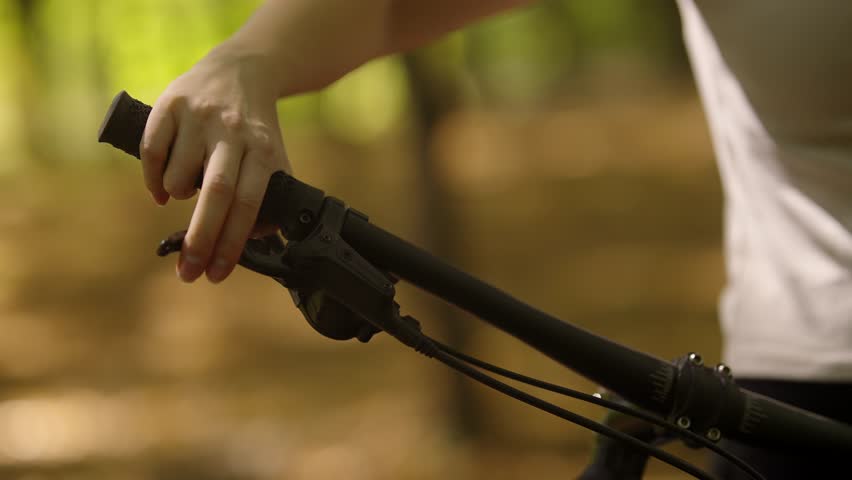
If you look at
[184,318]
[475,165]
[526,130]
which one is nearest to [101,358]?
[184,318]

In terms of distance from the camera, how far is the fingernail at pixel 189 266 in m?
0.77

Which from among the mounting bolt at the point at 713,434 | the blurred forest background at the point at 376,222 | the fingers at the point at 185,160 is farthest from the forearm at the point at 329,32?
the blurred forest background at the point at 376,222

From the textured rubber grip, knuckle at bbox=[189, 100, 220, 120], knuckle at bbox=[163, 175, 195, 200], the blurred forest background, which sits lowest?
knuckle at bbox=[163, 175, 195, 200]

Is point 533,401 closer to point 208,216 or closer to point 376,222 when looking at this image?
point 208,216

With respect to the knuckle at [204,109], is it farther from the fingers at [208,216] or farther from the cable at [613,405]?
the cable at [613,405]

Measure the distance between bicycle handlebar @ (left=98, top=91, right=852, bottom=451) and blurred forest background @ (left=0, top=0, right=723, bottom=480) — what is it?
283cm

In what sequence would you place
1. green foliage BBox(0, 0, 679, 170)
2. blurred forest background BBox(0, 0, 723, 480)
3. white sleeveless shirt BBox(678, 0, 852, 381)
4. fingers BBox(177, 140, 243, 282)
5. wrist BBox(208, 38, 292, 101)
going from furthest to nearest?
1. green foliage BBox(0, 0, 679, 170)
2. blurred forest background BBox(0, 0, 723, 480)
3. white sleeveless shirt BBox(678, 0, 852, 381)
4. wrist BBox(208, 38, 292, 101)
5. fingers BBox(177, 140, 243, 282)

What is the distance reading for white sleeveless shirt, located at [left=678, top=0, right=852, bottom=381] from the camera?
1032mm

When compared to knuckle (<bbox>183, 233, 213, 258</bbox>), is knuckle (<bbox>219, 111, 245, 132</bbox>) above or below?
above

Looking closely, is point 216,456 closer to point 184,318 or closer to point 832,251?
point 184,318

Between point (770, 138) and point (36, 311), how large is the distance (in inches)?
230

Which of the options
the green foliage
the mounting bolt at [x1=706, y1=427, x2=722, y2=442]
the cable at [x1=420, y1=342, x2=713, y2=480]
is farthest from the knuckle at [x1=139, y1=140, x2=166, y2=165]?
the green foliage

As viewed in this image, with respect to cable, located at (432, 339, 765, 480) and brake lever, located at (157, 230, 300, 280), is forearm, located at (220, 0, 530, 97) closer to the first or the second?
brake lever, located at (157, 230, 300, 280)

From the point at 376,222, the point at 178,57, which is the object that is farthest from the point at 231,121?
the point at 178,57
